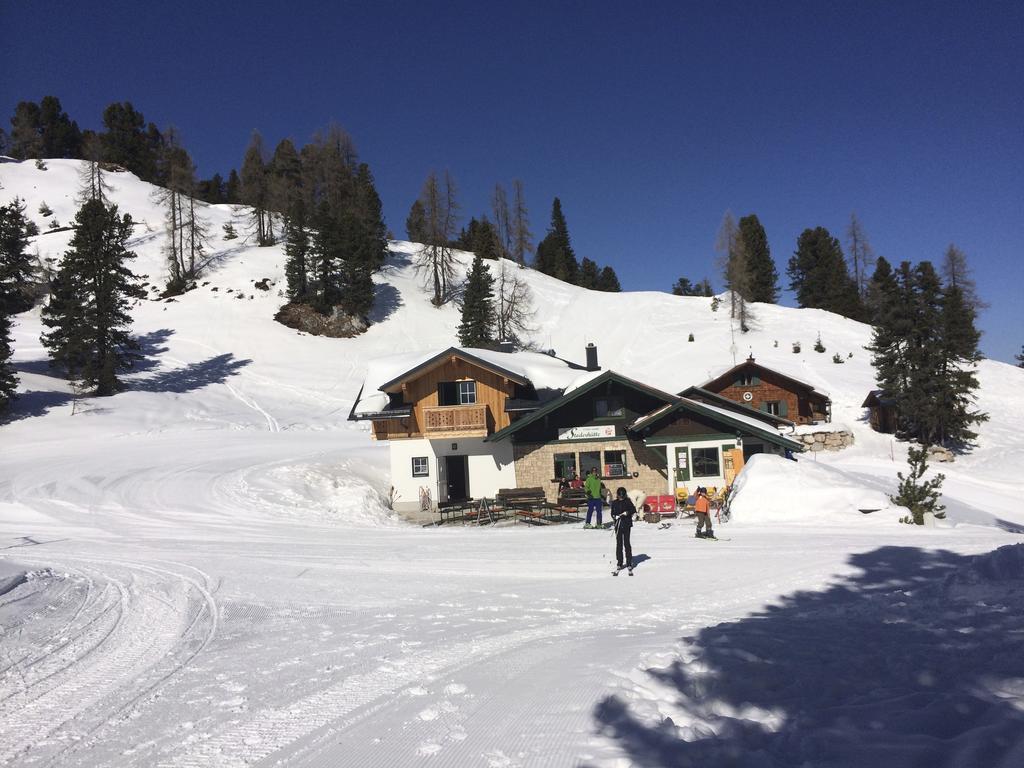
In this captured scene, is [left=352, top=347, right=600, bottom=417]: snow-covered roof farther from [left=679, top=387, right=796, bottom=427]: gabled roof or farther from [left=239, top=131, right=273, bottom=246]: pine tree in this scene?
[left=239, top=131, right=273, bottom=246]: pine tree

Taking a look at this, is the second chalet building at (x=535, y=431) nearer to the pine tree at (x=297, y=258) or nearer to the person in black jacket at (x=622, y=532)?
the person in black jacket at (x=622, y=532)

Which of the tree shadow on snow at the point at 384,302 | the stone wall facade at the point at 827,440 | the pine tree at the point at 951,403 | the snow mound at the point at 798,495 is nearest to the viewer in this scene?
the snow mound at the point at 798,495

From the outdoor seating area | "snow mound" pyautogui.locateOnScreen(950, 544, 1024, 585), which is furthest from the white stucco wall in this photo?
"snow mound" pyautogui.locateOnScreen(950, 544, 1024, 585)

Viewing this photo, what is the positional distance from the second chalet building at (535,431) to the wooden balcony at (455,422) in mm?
42

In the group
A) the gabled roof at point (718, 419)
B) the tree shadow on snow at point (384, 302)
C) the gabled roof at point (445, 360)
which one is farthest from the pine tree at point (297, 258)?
the gabled roof at point (718, 419)

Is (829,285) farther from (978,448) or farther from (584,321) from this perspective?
(978,448)

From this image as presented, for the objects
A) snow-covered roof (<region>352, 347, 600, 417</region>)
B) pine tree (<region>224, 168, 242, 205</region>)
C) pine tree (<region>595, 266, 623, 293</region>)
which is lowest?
snow-covered roof (<region>352, 347, 600, 417</region>)

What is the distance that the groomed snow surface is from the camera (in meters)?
4.39

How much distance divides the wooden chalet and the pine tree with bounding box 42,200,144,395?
131 ft

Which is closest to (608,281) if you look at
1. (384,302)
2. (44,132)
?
(384,302)

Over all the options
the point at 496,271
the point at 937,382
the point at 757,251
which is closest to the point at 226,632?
the point at 937,382

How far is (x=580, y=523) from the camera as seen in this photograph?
18.8m

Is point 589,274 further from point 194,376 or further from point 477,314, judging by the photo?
point 194,376

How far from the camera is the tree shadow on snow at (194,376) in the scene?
1622 inches
